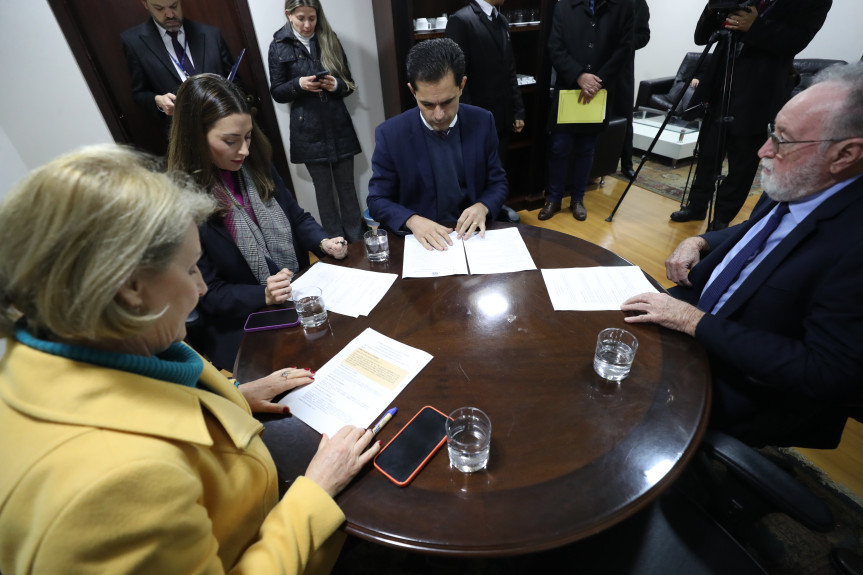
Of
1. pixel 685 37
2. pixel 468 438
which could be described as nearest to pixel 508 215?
pixel 468 438

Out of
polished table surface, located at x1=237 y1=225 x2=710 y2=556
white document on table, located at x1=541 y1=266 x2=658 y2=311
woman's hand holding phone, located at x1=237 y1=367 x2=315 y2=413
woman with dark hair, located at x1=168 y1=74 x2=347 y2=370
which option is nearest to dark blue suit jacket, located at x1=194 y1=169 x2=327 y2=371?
woman with dark hair, located at x1=168 y1=74 x2=347 y2=370

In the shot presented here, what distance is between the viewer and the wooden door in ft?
7.50

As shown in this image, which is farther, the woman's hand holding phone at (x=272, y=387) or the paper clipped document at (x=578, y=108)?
the paper clipped document at (x=578, y=108)

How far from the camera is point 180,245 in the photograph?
1.93 feet

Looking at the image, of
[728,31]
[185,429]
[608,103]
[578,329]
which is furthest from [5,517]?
[608,103]

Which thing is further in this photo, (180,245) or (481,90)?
(481,90)

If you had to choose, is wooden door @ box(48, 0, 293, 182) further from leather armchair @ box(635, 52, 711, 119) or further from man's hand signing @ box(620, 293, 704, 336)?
leather armchair @ box(635, 52, 711, 119)

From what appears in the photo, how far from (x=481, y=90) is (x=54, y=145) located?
109 inches

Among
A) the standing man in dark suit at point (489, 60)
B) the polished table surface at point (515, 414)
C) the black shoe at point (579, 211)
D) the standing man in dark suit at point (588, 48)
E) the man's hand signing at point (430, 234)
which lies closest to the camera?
the polished table surface at point (515, 414)

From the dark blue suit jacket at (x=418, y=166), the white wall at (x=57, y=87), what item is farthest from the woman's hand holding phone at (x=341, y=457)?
the white wall at (x=57, y=87)

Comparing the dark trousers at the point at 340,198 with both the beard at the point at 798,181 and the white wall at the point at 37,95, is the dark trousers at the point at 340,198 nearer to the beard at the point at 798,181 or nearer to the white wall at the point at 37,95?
the white wall at the point at 37,95

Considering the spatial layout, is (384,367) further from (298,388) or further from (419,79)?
(419,79)

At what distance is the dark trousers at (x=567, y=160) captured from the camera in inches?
126

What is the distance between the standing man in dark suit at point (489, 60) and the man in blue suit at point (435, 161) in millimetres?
928
